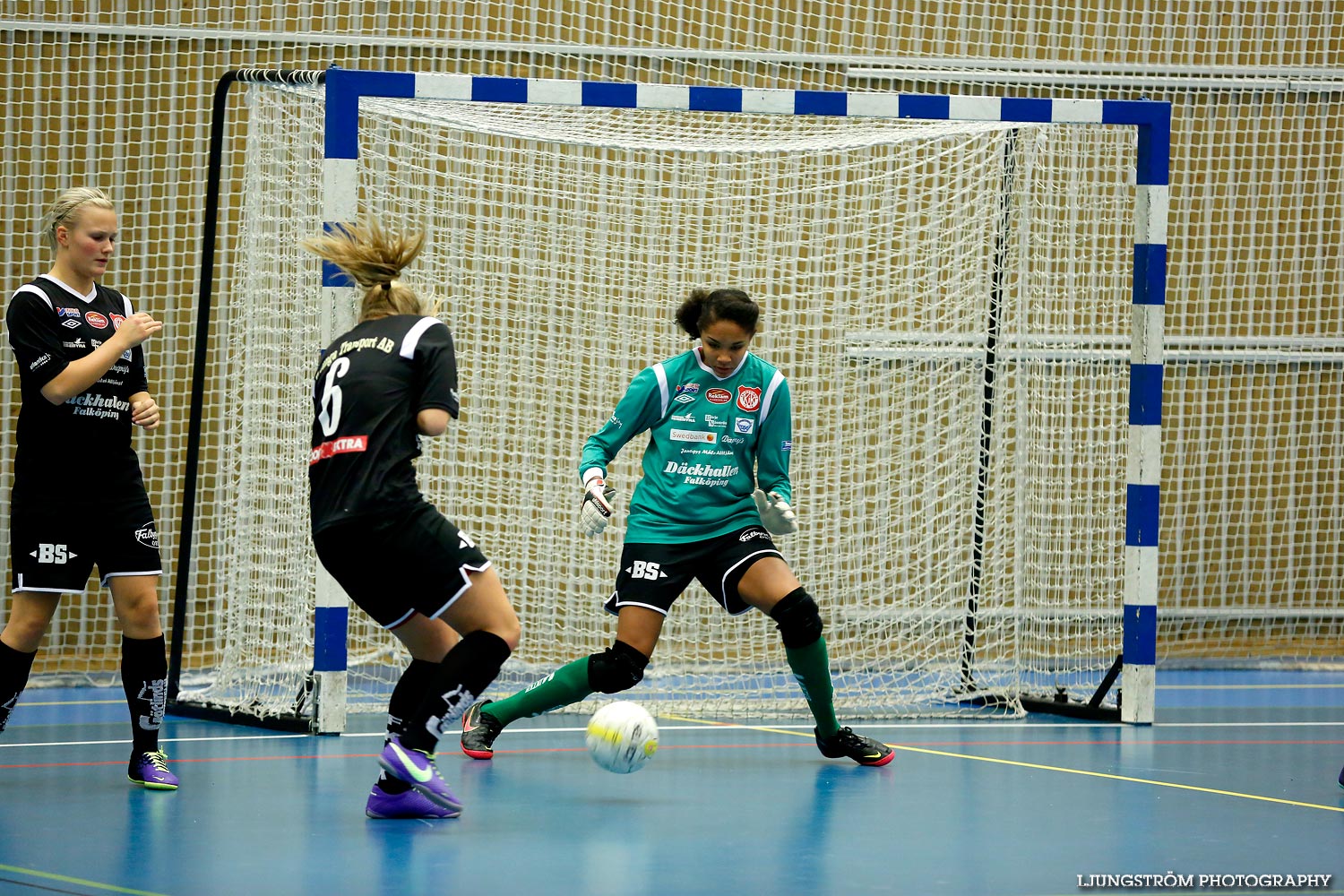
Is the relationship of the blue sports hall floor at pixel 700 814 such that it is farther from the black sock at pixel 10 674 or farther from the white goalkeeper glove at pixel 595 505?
the white goalkeeper glove at pixel 595 505

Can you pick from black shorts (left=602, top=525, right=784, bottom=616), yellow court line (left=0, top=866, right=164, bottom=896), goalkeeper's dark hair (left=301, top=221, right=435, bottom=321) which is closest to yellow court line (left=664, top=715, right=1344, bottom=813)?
black shorts (left=602, top=525, right=784, bottom=616)

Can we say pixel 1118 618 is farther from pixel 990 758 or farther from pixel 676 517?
pixel 676 517

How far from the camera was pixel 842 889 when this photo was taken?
3.50m

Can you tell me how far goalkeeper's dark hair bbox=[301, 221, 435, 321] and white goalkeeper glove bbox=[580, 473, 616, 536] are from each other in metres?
0.96

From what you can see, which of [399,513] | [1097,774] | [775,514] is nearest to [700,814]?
[775,514]

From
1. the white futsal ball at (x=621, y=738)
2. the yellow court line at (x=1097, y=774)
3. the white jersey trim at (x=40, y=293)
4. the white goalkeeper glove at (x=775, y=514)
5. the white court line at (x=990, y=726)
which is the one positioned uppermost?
the white jersey trim at (x=40, y=293)

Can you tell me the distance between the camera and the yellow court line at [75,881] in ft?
11.0

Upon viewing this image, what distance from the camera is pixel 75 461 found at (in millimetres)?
4484

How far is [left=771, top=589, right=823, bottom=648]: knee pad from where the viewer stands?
507 centimetres

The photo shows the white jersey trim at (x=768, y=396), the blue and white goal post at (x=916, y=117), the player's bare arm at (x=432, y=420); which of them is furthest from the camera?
the blue and white goal post at (x=916, y=117)

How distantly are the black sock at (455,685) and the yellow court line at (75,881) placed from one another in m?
0.87

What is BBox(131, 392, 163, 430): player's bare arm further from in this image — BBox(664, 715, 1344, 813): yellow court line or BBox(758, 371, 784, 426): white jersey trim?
BBox(664, 715, 1344, 813): yellow court line

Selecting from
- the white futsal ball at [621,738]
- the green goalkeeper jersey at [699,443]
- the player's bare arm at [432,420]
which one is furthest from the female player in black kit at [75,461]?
the green goalkeeper jersey at [699,443]

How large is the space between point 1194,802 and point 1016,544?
2.54 metres
